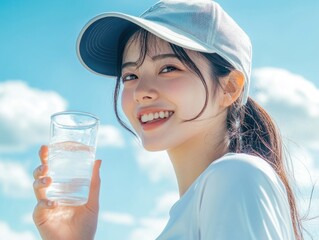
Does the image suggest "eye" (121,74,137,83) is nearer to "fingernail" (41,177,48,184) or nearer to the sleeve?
"fingernail" (41,177,48,184)

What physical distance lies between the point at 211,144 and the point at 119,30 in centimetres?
104

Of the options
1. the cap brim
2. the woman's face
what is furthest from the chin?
the cap brim

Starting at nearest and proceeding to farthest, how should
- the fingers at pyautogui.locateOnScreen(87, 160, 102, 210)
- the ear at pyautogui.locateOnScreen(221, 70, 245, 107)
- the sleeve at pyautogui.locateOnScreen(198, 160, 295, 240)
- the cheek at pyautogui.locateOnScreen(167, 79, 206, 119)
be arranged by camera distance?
the sleeve at pyautogui.locateOnScreen(198, 160, 295, 240), the cheek at pyautogui.locateOnScreen(167, 79, 206, 119), the ear at pyautogui.locateOnScreen(221, 70, 245, 107), the fingers at pyautogui.locateOnScreen(87, 160, 102, 210)

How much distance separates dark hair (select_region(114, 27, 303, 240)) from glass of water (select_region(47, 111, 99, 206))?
0.49 metres

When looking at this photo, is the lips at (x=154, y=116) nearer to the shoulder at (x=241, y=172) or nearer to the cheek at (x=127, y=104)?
the cheek at (x=127, y=104)

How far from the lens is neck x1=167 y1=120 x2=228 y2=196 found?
339 centimetres

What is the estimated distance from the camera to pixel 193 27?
3430 mm

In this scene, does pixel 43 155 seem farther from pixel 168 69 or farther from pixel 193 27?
pixel 193 27

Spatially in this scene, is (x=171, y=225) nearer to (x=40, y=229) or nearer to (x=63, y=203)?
(x=63, y=203)

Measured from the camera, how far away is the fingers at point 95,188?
4051mm

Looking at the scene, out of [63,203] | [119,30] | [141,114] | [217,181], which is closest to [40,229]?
[63,203]

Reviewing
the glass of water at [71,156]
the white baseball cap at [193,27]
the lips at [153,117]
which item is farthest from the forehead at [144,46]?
the glass of water at [71,156]

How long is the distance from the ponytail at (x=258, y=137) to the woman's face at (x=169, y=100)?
122 millimetres

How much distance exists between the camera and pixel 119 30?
3.88 m
